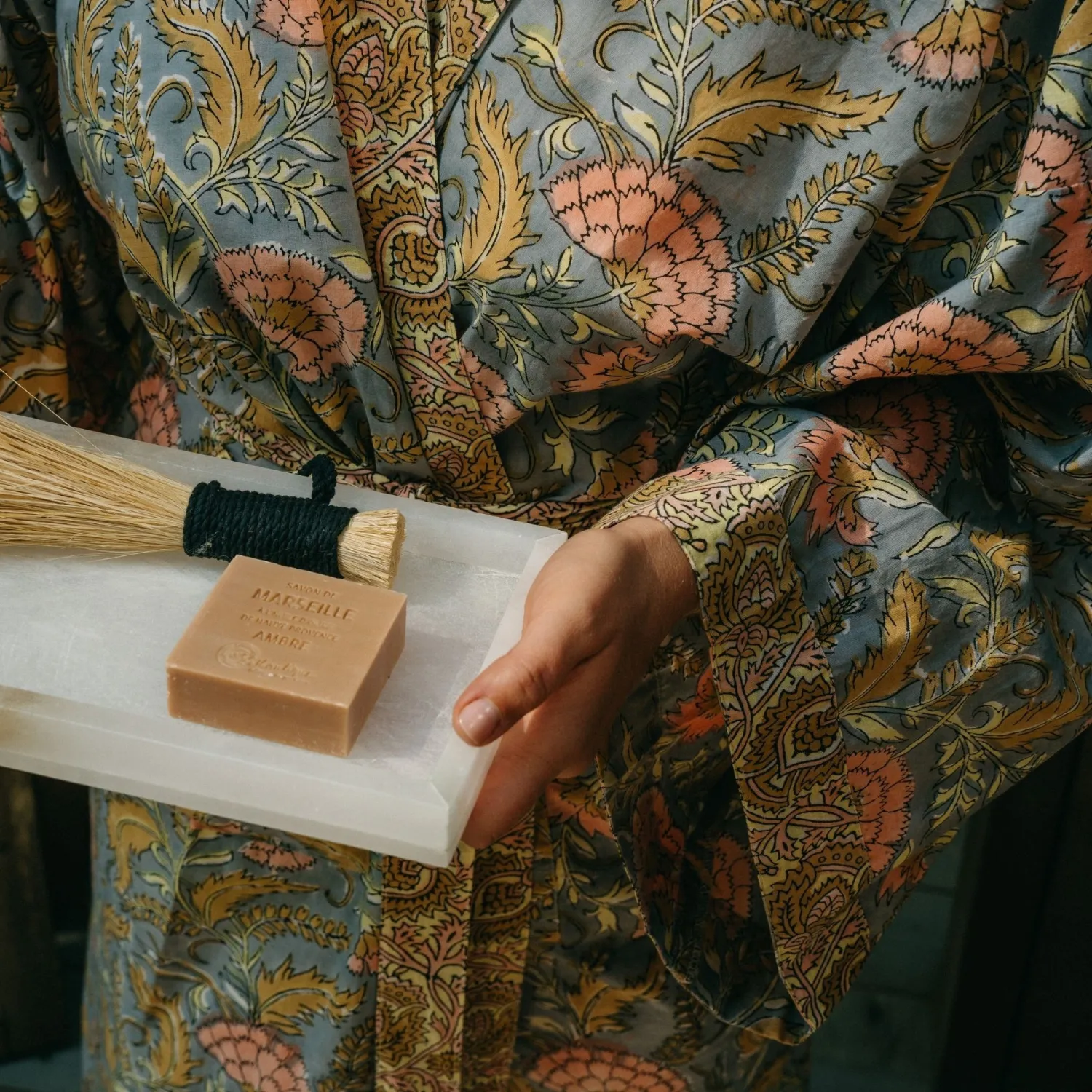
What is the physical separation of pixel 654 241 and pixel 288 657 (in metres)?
0.28

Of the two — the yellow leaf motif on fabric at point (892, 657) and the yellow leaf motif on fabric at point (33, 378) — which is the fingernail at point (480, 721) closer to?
the yellow leaf motif on fabric at point (892, 657)

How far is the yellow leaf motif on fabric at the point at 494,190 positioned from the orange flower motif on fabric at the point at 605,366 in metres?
0.06

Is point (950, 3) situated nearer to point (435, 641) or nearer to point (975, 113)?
point (975, 113)

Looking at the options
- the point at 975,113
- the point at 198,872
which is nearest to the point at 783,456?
the point at 975,113

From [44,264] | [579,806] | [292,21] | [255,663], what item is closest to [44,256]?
[44,264]

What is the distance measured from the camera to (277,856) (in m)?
0.77

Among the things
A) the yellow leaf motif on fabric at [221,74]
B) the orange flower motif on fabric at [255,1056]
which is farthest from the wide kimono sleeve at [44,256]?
the orange flower motif on fabric at [255,1056]

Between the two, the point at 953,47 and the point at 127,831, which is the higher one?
the point at 953,47

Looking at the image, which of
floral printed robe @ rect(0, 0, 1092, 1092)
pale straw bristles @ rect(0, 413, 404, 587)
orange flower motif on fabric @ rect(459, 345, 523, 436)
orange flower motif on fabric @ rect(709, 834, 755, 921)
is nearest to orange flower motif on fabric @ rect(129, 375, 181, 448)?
floral printed robe @ rect(0, 0, 1092, 1092)

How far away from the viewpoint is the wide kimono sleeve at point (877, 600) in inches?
23.0

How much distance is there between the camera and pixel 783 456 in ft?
2.02

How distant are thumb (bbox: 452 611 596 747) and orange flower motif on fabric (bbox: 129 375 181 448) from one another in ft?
1.12

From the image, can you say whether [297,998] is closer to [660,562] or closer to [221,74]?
[660,562]

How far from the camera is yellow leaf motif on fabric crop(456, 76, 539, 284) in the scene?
0.59 meters
